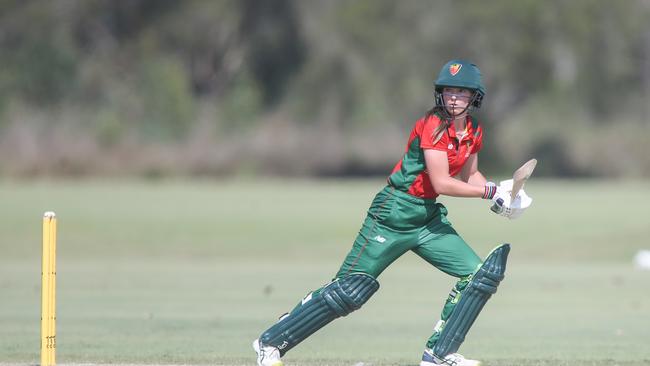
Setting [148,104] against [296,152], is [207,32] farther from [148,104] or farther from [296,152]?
[296,152]

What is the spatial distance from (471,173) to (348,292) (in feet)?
3.68

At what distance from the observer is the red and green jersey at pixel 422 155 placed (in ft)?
25.7

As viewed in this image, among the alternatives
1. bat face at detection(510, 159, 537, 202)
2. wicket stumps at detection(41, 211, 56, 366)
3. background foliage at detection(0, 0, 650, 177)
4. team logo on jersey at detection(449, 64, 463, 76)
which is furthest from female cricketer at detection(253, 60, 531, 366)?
background foliage at detection(0, 0, 650, 177)

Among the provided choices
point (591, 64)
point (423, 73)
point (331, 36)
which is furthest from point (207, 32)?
point (591, 64)

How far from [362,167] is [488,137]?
4709mm

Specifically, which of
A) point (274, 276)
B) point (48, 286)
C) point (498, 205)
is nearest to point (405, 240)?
point (498, 205)

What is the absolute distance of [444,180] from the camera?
769 cm

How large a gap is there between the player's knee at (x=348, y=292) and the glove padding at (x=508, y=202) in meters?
0.88

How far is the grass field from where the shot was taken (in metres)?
10.3

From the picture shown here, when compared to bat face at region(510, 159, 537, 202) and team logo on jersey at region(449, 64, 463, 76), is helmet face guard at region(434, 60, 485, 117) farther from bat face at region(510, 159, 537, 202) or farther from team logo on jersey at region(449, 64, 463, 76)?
bat face at region(510, 159, 537, 202)

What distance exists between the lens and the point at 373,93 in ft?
151

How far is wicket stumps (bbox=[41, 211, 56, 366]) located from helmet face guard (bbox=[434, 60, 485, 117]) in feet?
7.63

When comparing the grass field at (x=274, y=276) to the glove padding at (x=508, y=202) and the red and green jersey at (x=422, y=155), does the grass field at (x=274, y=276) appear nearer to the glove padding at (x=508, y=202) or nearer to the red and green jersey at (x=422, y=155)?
the red and green jersey at (x=422, y=155)

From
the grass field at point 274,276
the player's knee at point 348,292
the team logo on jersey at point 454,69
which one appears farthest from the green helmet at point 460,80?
the grass field at point 274,276
